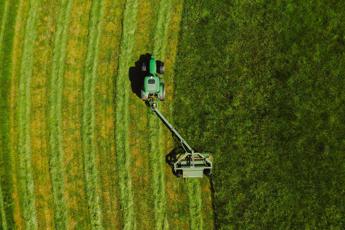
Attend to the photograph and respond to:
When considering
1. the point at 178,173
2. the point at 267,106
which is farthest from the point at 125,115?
the point at 267,106

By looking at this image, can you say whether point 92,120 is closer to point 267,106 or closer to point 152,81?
point 152,81

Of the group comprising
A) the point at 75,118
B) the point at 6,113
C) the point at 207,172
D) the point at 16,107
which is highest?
the point at 16,107

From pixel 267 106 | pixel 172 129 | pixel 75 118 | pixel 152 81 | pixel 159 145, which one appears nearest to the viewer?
pixel 152 81

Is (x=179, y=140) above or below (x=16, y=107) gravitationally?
below

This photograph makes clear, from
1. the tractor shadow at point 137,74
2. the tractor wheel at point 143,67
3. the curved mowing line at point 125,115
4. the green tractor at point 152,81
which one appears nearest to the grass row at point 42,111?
the curved mowing line at point 125,115

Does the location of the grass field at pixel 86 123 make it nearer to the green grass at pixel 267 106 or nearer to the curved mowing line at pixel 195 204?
the curved mowing line at pixel 195 204

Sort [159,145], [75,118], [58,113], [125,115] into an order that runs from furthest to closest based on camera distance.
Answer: [58,113]
[75,118]
[125,115]
[159,145]

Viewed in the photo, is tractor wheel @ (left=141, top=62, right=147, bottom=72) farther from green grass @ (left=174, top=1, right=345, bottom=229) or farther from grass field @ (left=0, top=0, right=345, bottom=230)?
green grass @ (left=174, top=1, right=345, bottom=229)
